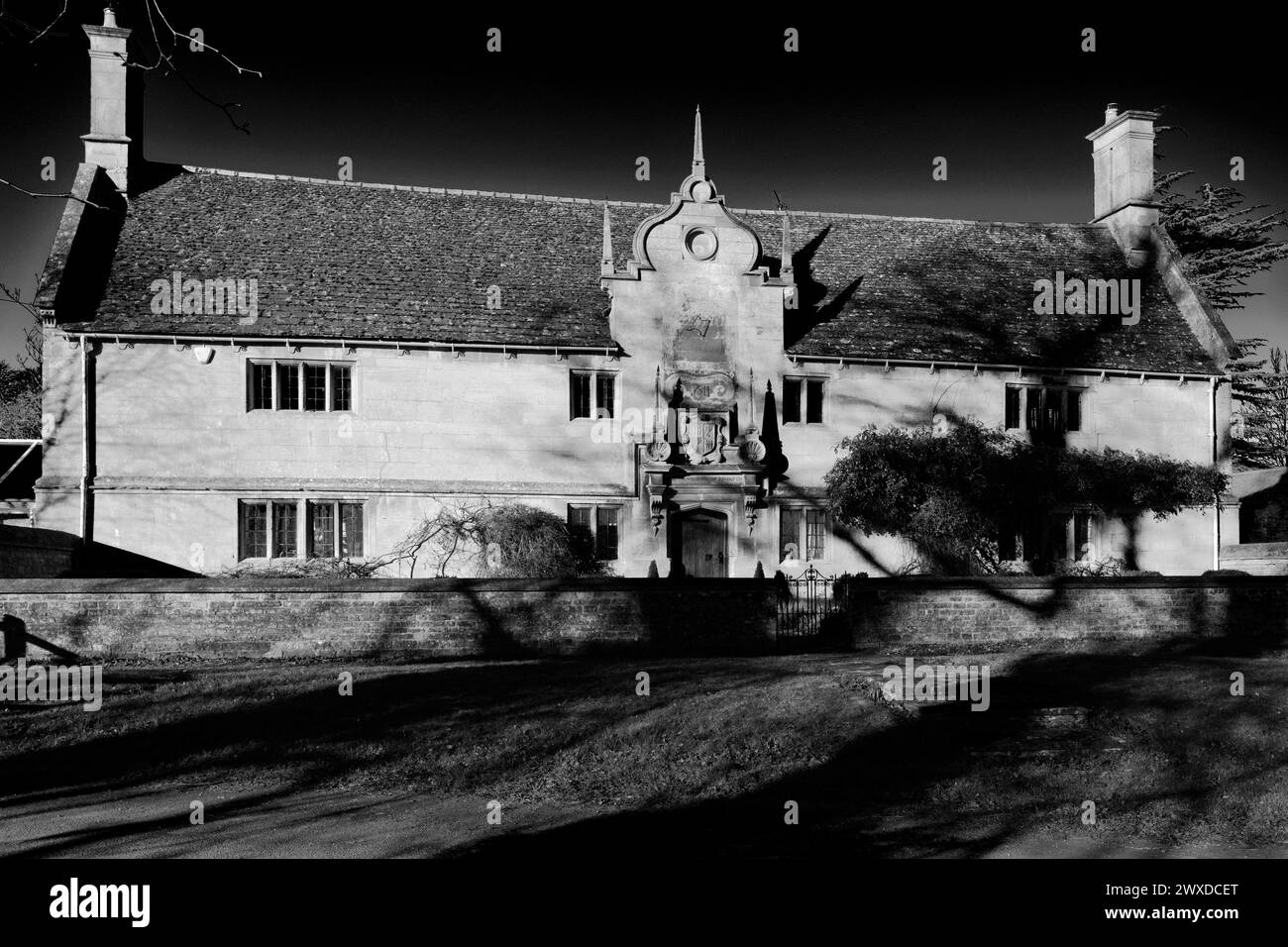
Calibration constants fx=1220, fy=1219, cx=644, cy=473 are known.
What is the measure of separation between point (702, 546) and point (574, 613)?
811 cm

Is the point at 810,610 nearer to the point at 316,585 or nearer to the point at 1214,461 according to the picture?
the point at 316,585

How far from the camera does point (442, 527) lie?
27297 mm

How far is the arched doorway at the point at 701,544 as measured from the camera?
28422 millimetres

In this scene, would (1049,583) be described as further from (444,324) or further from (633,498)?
(444,324)

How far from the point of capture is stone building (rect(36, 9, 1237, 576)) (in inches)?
1065

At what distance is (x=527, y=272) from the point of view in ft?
99.9

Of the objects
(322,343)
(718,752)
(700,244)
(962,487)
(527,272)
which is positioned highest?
(700,244)

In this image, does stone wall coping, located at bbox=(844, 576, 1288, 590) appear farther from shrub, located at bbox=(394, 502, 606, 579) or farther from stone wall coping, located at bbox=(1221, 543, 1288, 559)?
shrub, located at bbox=(394, 502, 606, 579)

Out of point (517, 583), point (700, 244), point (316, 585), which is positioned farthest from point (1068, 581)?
point (316, 585)

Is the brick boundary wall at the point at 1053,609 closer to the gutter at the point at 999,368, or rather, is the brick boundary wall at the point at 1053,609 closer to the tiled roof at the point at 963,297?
the gutter at the point at 999,368

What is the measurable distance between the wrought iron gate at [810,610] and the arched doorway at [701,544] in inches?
251

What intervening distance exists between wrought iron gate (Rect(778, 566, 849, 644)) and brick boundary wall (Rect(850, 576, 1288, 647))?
0.28 meters

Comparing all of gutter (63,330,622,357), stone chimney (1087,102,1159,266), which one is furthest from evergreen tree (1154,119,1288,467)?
gutter (63,330,622,357)
